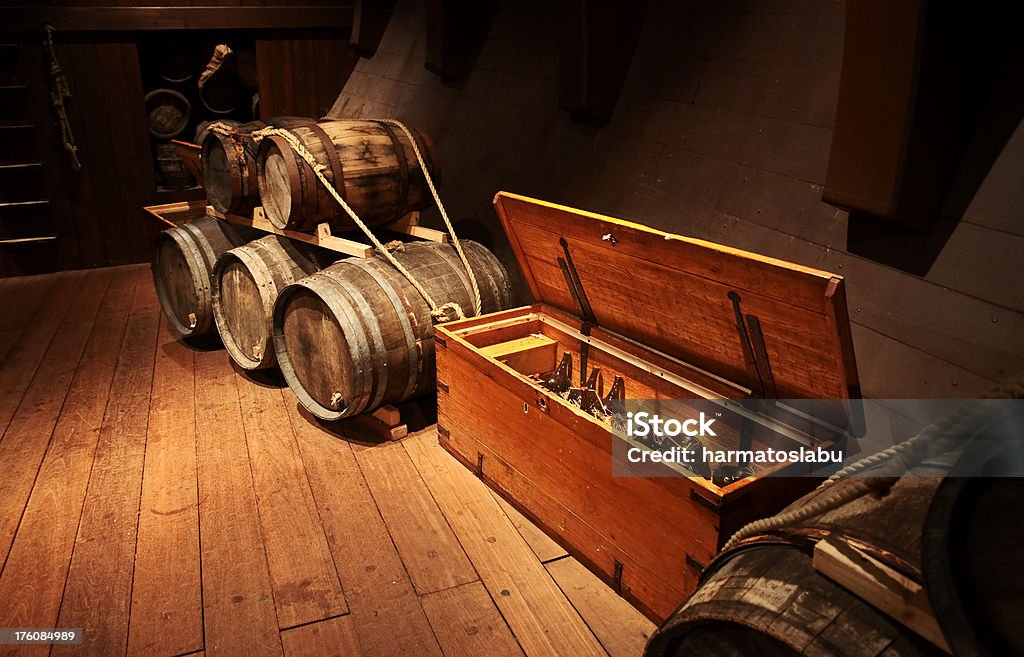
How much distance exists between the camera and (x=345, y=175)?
12.5ft

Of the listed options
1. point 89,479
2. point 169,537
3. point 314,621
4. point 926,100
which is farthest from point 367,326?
point 926,100

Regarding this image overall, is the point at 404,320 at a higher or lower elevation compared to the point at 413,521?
higher

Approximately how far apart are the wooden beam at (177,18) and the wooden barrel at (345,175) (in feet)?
9.93

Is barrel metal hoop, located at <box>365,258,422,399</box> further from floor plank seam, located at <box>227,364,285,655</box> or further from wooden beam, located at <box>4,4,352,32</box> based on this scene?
wooden beam, located at <box>4,4,352,32</box>

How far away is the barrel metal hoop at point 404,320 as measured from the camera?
3.37 meters

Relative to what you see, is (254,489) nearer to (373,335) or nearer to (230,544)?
(230,544)

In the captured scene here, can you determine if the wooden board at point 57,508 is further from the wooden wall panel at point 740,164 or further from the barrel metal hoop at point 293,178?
the wooden wall panel at point 740,164

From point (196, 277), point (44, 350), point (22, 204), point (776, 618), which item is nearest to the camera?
point (776, 618)

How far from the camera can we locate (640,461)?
2.30 m

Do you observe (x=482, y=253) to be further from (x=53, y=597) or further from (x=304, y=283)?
(x=53, y=597)

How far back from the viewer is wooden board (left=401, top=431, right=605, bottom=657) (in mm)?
2371

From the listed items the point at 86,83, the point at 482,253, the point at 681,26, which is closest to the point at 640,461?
the point at 482,253

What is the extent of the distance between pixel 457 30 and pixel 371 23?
1781 millimetres

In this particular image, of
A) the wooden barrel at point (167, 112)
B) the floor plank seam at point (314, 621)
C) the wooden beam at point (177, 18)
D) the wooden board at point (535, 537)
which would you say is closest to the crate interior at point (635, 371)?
the wooden board at point (535, 537)
